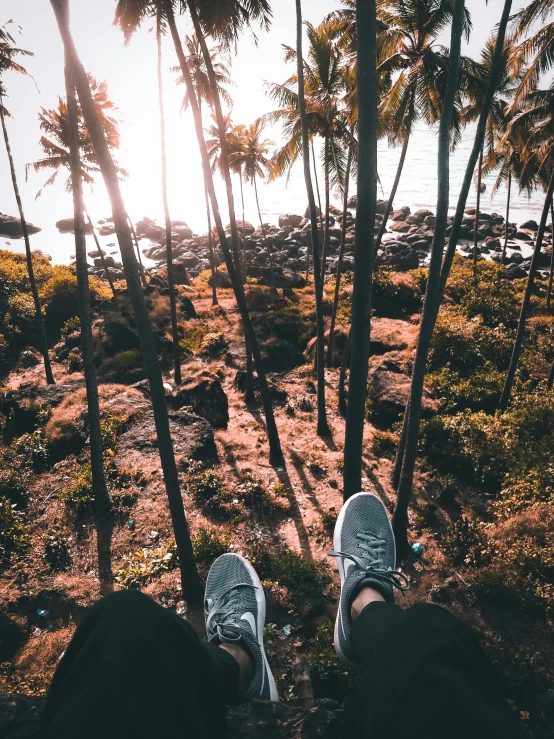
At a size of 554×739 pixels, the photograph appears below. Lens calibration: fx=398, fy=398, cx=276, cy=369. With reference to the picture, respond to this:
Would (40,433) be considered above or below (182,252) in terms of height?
below

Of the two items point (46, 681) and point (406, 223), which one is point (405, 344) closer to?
point (46, 681)

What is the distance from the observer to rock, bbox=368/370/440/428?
Answer: 11.9 m

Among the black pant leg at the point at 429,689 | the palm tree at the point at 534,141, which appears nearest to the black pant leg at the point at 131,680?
the black pant leg at the point at 429,689

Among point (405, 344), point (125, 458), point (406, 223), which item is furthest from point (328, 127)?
point (406, 223)

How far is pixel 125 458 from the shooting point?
10.2 m

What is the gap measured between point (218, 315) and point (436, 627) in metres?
23.3

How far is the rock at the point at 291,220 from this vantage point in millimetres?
52094

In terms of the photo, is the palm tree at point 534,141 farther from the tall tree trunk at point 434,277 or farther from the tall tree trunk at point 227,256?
the tall tree trunk at point 227,256

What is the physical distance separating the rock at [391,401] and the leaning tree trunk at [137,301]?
753cm

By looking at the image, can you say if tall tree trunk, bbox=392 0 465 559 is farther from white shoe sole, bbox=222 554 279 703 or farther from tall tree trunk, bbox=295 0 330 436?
white shoe sole, bbox=222 554 279 703

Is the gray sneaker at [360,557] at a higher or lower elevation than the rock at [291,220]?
lower

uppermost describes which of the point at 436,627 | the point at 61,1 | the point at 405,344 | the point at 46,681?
the point at 61,1

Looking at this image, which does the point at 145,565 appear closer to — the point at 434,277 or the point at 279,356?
the point at 434,277

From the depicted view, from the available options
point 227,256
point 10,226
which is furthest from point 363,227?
point 10,226
